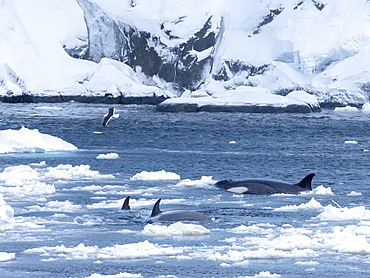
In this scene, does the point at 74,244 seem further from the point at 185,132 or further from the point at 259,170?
the point at 185,132

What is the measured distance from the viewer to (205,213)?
19.9 metres

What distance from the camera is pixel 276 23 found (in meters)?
101

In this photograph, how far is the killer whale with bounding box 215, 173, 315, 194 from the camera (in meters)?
23.8

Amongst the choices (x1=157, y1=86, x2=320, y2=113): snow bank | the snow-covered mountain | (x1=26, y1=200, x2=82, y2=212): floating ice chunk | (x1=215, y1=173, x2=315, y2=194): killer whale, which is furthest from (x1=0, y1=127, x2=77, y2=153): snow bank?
the snow-covered mountain

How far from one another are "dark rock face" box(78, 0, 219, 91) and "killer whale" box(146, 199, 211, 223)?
79.9 metres

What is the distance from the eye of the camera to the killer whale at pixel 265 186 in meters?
23.8

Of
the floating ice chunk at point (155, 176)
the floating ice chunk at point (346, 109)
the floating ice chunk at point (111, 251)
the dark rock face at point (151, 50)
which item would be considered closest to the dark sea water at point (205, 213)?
the floating ice chunk at point (111, 251)

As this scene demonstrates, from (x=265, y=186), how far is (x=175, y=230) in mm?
7288

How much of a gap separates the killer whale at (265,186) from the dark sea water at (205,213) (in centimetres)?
48

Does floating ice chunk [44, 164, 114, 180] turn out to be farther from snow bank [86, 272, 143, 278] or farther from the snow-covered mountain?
the snow-covered mountain

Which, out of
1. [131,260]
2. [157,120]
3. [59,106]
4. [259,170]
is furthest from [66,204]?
[59,106]

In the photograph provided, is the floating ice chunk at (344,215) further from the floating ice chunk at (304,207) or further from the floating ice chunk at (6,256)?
the floating ice chunk at (6,256)

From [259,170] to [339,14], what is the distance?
212 feet

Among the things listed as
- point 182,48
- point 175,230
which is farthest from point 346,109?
point 175,230
